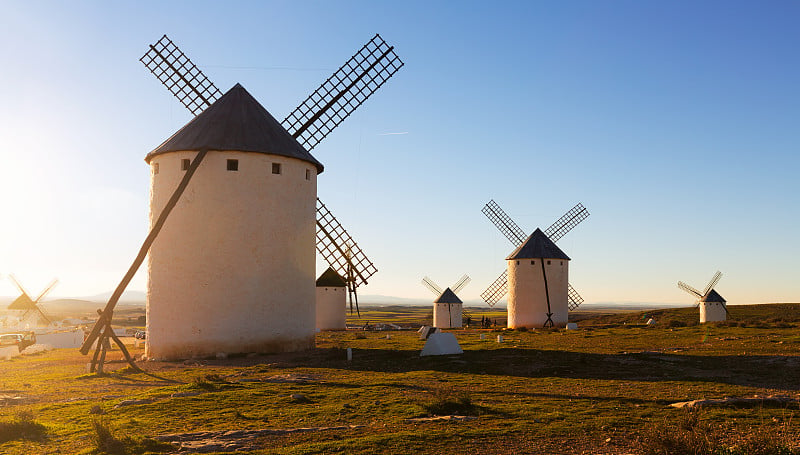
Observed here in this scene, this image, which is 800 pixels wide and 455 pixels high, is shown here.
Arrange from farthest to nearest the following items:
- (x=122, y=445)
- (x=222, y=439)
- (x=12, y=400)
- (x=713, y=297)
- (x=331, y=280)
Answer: (x=713, y=297) → (x=331, y=280) → (x=12, y=400) → (x=222, y=439) → (x=122, y=445)

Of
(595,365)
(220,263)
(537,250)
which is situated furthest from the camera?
(537,250)

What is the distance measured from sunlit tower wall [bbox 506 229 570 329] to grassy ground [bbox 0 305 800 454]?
21.2 meters

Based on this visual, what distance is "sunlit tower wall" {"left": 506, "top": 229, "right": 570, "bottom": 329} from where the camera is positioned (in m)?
41.8

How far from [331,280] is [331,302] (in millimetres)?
1645

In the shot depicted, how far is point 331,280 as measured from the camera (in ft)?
141

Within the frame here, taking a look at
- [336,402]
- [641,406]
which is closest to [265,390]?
[336,402]

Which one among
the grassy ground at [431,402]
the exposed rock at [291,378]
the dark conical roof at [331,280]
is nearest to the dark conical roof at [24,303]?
the dark conical roof at [331,280]

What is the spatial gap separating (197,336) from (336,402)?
10916 millimetres

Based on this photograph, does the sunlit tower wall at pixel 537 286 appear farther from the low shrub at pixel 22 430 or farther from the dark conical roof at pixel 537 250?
the low shrub at pixel 22 430

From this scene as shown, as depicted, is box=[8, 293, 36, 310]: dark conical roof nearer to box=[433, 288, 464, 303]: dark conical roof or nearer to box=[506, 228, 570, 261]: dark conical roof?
box=[433, 288, 464, 303]: dark conical roof

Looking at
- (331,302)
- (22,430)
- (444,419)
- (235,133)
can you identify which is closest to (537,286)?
(331,302)

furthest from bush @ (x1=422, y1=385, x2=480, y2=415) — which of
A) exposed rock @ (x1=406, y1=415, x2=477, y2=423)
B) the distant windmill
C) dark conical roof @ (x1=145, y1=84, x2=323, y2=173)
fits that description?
the distant windmill

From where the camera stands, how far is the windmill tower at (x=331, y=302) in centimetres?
4244

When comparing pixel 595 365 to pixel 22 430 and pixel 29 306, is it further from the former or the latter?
pixel 29 306
